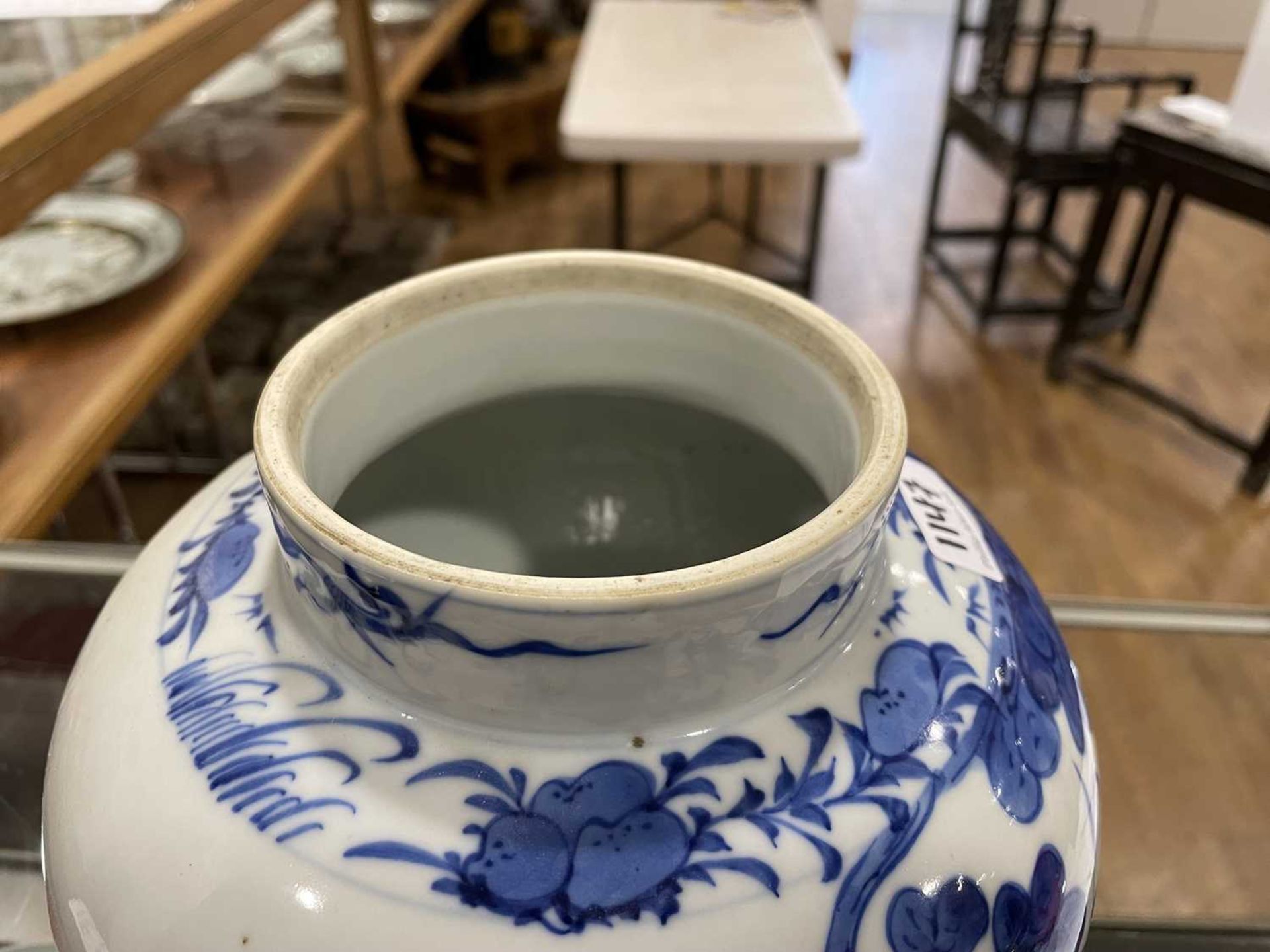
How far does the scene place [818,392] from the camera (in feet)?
1.42

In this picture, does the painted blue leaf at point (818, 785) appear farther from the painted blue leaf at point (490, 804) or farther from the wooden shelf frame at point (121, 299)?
the wooden shelf frame at point (121, 299)

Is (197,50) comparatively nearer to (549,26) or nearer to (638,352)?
(638,352)

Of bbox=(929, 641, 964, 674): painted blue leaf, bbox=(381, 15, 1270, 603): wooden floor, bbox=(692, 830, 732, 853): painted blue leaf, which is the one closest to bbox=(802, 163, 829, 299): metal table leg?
bbox=(381, 15, 1270, 603): wooden floor

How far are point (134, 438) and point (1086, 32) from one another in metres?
2.11

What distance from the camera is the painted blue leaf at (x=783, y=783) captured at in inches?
13.5

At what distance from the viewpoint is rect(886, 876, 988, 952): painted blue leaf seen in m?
0.33

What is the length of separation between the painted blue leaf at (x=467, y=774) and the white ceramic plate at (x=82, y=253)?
2.85 feet

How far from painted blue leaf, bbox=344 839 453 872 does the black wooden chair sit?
1.95 metres

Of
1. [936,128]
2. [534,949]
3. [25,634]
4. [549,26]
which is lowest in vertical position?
[936,128]

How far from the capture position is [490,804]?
0.33 metres

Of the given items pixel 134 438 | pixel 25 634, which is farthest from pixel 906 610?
pixel 134 438

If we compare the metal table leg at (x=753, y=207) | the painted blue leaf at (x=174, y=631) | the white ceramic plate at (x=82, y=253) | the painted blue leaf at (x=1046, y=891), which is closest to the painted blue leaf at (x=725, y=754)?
the painted blue leaf at (x=1046, y=891)

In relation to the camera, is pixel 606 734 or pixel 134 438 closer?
pixel 606 734

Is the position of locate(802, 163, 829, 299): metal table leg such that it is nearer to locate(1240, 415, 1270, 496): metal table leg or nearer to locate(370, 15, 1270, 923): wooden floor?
locate(370, 15, 1270, 923): wooden floor
